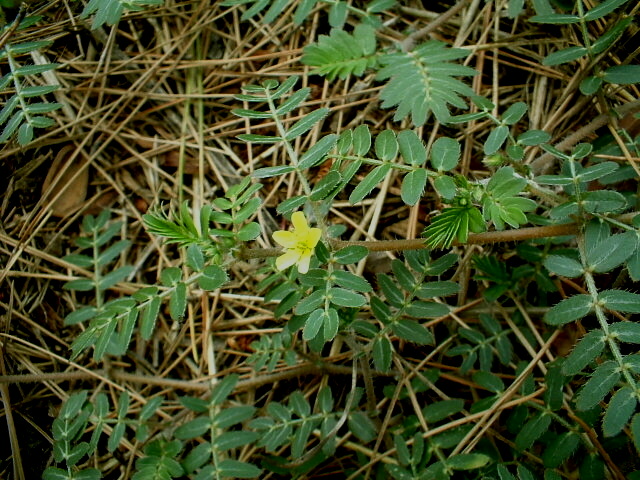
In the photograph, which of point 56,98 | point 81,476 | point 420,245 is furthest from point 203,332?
point 56,98

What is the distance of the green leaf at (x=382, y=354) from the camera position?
6.56ft

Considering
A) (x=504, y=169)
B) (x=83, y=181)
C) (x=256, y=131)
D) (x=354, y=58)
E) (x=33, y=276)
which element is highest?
(x=354, y=58)

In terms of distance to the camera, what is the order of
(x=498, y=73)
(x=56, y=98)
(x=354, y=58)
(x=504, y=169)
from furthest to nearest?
1. (x=56, y=98)
2. (x=498, y=73)
3. (x=354, y=58)
4. (x=504, y=169)

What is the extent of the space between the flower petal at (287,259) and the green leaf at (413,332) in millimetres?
525

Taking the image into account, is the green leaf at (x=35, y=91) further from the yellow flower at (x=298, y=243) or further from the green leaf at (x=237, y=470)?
the green leaf at (x=237, y=470)

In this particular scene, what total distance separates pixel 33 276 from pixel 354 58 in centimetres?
175

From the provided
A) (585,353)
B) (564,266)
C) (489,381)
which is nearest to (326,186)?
(564,266)

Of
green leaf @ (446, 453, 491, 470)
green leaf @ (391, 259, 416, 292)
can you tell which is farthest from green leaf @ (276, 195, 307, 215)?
green leaf @ (446, 453, 491, 470)

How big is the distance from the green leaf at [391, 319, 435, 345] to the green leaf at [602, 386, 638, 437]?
59 centimetres

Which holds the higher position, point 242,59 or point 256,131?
point 242,59

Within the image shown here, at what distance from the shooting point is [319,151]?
5.61 ft

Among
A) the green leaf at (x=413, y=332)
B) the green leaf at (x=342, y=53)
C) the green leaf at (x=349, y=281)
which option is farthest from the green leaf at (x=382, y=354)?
the green leaf at (x=342, y=53)

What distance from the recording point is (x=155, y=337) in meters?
2.57

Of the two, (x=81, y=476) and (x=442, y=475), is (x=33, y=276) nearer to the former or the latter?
(x=81, y=476)
